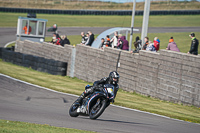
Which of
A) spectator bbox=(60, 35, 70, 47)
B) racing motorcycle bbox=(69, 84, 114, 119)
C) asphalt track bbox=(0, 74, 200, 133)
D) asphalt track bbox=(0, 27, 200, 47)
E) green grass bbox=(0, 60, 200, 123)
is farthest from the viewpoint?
asphalt track bbox=(0, 27, 200, 47)

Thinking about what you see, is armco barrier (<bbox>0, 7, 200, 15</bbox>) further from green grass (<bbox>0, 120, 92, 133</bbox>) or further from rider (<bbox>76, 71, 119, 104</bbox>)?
green grass (<bbox>0, 120, 92, 133</bbox>)

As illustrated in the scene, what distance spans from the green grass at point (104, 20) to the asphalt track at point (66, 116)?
2928 cm

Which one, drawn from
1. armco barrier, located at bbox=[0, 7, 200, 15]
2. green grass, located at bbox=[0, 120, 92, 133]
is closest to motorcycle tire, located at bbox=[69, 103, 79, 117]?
green grass, located at bbox=[0, 120, 92, 133]

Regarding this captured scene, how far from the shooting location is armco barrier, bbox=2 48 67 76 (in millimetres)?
20469

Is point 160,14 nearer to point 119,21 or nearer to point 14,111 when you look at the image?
point 119,21

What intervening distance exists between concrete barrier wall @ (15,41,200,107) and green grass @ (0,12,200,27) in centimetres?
2228

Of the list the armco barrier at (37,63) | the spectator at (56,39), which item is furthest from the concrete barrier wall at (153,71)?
the spectator at (56,39)

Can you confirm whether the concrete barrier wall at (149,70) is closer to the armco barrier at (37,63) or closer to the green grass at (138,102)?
the green grass at (138,102)

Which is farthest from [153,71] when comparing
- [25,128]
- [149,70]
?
[25,128]

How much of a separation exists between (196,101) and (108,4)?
4881 centimetres

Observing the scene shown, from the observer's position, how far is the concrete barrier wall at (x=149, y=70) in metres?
13.0

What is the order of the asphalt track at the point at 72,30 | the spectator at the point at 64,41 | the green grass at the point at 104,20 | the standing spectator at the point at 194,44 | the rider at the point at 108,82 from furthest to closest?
1. the green grass at the point at 104,20
2. the asphalt track at the point at 72,30
3. the spectator at the point at 64,41
4. the standing spectator at the point at 194,44
5. the rider at the point at 108,82

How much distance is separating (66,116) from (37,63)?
12712 mm

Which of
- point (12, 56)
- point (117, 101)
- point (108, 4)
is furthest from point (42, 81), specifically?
point (108, 4)
